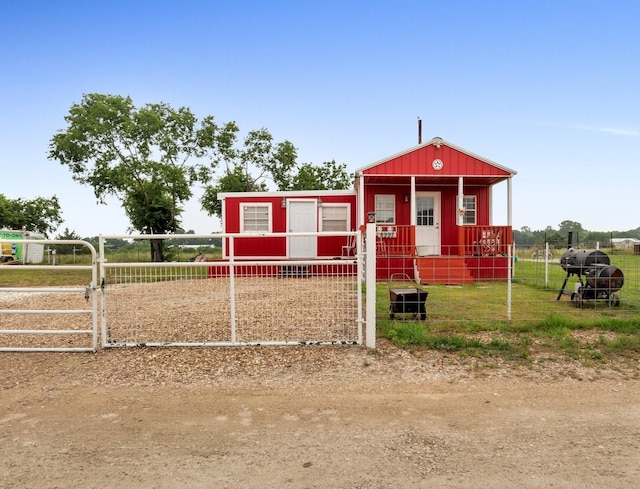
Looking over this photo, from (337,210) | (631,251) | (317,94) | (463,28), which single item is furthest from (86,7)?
(631,251)

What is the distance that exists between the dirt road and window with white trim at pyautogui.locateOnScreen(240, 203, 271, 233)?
10493mm

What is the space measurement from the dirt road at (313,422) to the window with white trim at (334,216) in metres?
10.4

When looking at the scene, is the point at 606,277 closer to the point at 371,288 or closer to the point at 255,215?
the point at 371,288

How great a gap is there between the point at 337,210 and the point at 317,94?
6.66m

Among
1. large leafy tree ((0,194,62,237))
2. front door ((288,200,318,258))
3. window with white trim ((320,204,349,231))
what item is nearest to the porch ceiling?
window with white trim ((320,204,349,231))

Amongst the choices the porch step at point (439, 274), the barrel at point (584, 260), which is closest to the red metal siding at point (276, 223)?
the porch step at point (439, 274)

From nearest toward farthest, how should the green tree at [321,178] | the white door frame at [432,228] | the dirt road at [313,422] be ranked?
the dirt road at [313,422] < the white door frame at [432,228] < the green tree at [321,178]

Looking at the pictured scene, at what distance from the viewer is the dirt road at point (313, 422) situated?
2.44m

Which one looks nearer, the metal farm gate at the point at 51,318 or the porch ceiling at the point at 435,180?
the metal farm gate at the point at 51,318

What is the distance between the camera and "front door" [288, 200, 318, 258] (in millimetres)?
14992

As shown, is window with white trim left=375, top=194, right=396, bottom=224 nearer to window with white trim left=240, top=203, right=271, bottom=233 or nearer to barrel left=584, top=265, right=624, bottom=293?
window with white trim left=240, top=203, right=271, bottom=233

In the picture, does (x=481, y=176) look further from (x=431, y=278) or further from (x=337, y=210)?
(x=337, y=210)

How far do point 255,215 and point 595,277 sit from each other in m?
10.9

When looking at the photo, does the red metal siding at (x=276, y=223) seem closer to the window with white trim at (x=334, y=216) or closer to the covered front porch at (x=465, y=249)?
the window with white trim at (x=334, y=216)
